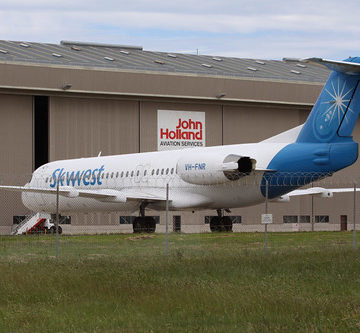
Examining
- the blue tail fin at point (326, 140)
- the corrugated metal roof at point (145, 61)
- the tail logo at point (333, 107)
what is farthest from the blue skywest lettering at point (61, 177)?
the tail logo at point (333, 107)

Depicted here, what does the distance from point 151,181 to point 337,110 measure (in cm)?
1069

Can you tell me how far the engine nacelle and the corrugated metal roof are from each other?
1771cm

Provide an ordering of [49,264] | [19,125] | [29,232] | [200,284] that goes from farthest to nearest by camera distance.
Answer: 1. [19,125]
2. [29,232]
3. [49,264]
4. [200,284]

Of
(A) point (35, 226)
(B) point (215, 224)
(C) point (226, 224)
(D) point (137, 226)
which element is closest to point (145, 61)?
(A) point (35, 226)

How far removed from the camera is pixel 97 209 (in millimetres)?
40250

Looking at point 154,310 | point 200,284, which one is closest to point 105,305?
point 154,310

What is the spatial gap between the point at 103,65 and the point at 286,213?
14792 mm

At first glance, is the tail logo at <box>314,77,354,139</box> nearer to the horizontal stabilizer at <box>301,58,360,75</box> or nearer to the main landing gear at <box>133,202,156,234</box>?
the horizontal stabilizer at <box>301,58,360,75</box>

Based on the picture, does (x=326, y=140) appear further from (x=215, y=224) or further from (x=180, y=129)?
(x=180, y=129)

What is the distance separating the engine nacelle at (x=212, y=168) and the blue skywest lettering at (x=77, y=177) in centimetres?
614

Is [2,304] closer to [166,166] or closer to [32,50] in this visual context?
[166,166]

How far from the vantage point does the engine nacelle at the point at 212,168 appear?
106 ft

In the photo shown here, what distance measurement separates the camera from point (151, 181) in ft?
125

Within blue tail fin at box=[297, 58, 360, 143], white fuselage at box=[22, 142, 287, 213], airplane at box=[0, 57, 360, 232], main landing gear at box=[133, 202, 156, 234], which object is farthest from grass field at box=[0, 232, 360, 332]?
main landing gear at box=[133, 202, 156, 234]
